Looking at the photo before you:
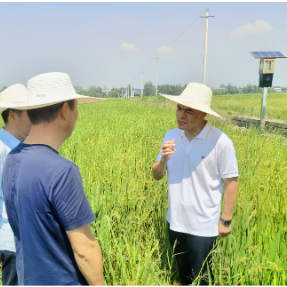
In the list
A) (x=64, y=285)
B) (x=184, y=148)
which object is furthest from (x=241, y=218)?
(x=64, y=285)

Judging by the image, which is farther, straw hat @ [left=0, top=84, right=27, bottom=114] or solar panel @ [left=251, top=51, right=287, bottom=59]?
solar panel @ [left=251, top=51, right=287, bottom=59]

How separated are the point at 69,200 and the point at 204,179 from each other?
1011 millimetres

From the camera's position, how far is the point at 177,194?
1.84 metres

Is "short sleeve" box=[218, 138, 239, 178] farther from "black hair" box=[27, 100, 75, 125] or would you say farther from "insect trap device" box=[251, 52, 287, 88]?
"insect trap device" box=[251, 52, 287, 88]

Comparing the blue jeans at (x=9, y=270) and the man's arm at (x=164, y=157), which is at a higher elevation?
the man's arm at (x=164, y=157)

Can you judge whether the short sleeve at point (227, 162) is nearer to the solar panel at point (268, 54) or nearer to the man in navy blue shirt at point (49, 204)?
the man in navy blue shirt at point (49, 204)

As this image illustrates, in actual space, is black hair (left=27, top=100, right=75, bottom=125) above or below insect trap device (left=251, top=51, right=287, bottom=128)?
below

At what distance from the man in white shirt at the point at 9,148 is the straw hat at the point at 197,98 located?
3.30 ft

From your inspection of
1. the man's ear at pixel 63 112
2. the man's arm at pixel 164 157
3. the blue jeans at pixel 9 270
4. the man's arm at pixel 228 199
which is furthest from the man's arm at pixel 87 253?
the man's arm at pixel 228 199

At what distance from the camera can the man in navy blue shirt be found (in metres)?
1.01

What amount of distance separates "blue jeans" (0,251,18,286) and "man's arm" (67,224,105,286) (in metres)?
0.68

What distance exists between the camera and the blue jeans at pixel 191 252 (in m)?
1.77

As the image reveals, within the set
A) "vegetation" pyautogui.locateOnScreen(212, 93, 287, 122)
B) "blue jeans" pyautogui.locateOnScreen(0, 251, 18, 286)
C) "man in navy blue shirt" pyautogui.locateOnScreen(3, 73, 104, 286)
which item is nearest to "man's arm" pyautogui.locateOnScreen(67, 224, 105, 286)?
"man in navy blue shirt" pyautogui.locateOnScreen(3, 73, 104, 286)

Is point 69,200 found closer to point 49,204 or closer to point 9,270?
point 49,204
